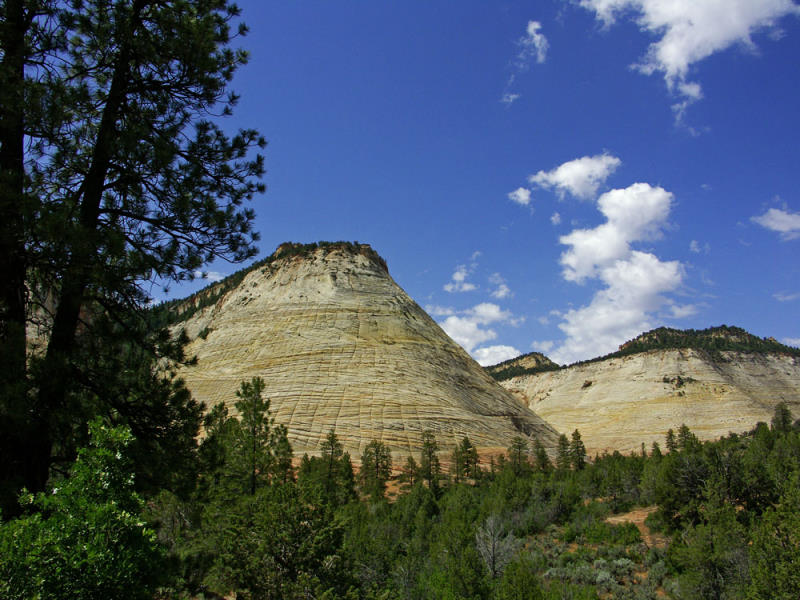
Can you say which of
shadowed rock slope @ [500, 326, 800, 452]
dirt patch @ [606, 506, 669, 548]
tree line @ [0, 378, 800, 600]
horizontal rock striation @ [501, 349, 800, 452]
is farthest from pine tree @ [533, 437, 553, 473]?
shadowed rock slope @ [500, 326, 800, 452]

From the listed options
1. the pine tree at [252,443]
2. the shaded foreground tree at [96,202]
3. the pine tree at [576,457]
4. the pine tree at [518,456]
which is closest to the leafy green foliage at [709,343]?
the pine tree at [576,457]

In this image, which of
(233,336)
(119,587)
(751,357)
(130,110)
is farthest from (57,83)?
(751,357)

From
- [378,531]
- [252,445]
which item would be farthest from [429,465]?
[252,445]

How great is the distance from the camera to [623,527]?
26156mm

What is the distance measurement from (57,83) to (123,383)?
4194mm

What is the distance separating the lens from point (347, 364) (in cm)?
5609

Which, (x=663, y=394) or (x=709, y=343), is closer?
(x=663, y=394)

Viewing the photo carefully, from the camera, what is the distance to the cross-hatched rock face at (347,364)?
49469 millimetres

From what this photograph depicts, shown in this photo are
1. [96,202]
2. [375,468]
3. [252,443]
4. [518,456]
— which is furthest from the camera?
[518,456]

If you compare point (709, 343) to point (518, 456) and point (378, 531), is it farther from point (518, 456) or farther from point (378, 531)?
point (378, 531)

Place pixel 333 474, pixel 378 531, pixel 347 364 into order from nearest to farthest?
pixel 378 531 < pixel 333 474 < pixel 347 364

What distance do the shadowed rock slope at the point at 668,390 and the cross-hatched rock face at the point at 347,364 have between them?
26149 millimetres

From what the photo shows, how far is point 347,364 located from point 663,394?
6233cm

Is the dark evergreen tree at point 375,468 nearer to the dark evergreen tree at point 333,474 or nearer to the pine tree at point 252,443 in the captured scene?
the dark evergreen tree at point 333,474
